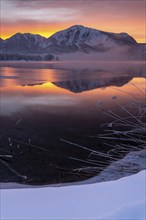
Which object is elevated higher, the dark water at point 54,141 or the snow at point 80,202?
the snow at point 80,202

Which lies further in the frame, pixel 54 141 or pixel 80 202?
pixel 54 141

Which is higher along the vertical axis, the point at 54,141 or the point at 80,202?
the point at 80,202

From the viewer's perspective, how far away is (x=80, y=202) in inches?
62.6

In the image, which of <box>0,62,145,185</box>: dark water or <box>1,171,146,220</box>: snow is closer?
<box>1,171,146,220</box>: snow

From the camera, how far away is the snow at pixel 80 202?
56.2 inches

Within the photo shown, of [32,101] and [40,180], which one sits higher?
[32,101]

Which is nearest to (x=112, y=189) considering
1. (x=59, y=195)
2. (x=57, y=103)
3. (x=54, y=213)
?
(x=59, y=195)

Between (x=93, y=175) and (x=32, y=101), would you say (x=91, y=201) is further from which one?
(x=32, y=101)

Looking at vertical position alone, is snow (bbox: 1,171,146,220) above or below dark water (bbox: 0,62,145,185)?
above

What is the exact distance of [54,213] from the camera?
146 cm

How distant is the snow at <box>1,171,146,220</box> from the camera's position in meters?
1.43

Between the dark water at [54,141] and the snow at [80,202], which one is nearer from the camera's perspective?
the snow at [80,202]

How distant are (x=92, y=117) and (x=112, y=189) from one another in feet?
15.9

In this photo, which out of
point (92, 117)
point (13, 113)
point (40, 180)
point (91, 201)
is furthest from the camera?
point (13, 113)
